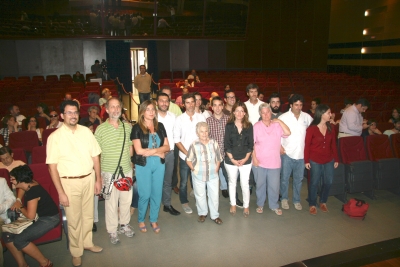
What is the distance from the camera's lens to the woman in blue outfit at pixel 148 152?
333cm

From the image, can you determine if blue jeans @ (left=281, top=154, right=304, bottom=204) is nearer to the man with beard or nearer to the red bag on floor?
the red bag on floor

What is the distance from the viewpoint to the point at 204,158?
359cm

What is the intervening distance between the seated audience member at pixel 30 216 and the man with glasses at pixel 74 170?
0.21m

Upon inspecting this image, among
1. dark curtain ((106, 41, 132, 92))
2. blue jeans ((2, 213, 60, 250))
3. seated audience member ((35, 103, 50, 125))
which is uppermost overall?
dark curtain ((106, 41, 132, 92))

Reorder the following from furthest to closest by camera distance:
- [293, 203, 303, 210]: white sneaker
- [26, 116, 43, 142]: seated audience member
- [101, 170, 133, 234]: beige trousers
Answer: [26, 116, 43, 142]: seated audience member, [293, 203, 303, 210]: white sneaker, [101, 170, 133, 234]: beige trousers

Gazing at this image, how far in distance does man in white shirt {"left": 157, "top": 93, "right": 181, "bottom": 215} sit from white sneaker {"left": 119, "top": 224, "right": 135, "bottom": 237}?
66 cm

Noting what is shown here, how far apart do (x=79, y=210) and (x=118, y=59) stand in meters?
13.3

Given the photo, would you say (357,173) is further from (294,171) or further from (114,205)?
(114,205)

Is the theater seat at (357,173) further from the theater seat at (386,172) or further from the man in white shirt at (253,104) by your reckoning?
the man in white shirt at (253,104)

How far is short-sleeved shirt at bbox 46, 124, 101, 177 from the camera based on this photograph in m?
2.79

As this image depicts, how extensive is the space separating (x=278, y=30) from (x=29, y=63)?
13394 mm

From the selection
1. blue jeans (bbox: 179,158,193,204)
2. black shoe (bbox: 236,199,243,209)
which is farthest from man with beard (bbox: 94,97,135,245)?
black shoe (bbox: 236,199,243,209)

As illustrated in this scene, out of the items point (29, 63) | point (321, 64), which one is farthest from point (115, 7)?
point (321, 64)

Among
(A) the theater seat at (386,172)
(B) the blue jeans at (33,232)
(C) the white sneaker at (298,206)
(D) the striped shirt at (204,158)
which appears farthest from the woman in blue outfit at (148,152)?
(A) the theater seat at (386,172)
